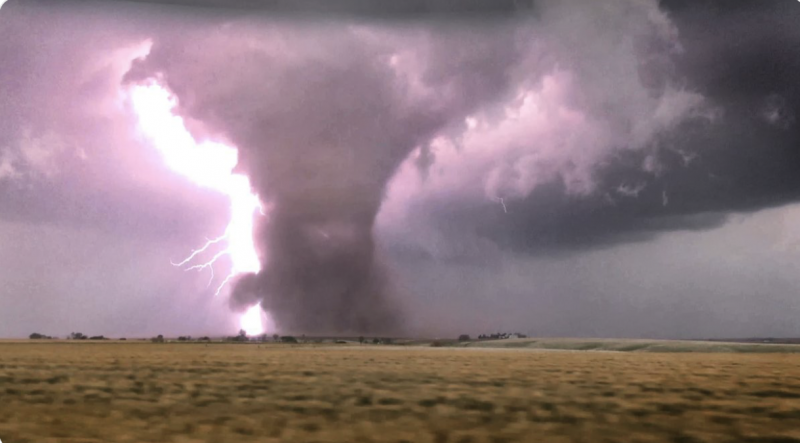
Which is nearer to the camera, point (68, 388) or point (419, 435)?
point (419, 435)

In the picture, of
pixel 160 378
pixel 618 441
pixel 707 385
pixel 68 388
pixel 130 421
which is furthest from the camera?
pixel 160 378

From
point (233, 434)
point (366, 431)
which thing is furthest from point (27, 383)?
point (366, 431)

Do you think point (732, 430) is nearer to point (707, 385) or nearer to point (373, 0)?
point (707, 385)

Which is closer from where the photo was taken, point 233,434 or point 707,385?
point 233,434

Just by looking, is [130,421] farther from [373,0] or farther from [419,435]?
[373,0]

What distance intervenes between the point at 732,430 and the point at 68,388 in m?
8.67

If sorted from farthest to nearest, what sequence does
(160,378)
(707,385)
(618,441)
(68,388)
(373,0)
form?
(373,0) < (160,378) < (707,385) < (68,388) < (618,441)

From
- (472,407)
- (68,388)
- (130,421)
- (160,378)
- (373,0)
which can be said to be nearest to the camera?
(130,421)

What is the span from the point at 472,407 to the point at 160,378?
19.4 ft

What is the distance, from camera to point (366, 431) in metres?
5.41

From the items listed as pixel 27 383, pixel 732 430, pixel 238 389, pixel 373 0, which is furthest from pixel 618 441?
pixel 373 0

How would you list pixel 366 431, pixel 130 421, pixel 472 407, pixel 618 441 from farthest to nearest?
pixel 472 407
pixel 130 421
pixel 366 431
pixel 618 441

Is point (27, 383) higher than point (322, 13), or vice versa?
point (322, 13)

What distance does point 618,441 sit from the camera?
16.6ft
